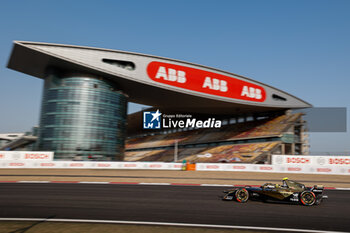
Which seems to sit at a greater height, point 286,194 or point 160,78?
point 160,78

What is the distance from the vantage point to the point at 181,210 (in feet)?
26.2

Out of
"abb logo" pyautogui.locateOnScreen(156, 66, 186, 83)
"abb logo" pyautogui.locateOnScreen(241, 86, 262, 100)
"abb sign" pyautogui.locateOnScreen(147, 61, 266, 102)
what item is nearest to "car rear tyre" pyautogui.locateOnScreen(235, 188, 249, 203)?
"abb sign" pyautogui.locateOnScreen(147, 61, 266, 102)

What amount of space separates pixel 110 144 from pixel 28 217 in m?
31.8

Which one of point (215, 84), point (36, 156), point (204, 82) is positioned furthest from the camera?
point (215, 84)

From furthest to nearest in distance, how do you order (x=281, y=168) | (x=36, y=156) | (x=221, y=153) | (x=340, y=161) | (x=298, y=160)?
(x=221, y=153) < (x=36, y=156) < (x=281, y=168) < (x=298, y=160) < (x=340, y=161)

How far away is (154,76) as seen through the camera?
40.0 metres

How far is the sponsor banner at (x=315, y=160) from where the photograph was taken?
23281mm

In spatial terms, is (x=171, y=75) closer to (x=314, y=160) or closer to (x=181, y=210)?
(x=314, y=160)

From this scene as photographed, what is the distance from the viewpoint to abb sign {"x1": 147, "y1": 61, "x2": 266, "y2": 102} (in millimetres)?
40469

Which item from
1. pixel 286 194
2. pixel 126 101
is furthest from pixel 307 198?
pixel 126 101

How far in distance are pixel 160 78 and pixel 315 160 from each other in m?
25.1

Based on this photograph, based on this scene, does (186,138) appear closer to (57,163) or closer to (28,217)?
(57,163)

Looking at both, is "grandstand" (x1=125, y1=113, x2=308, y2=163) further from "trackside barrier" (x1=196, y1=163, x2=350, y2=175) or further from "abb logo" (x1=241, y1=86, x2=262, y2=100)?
"trackside barrier" (x1=196, y1=163, x2=350, y2=175)

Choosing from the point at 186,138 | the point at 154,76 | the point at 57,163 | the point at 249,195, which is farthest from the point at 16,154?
the point at 186,138
